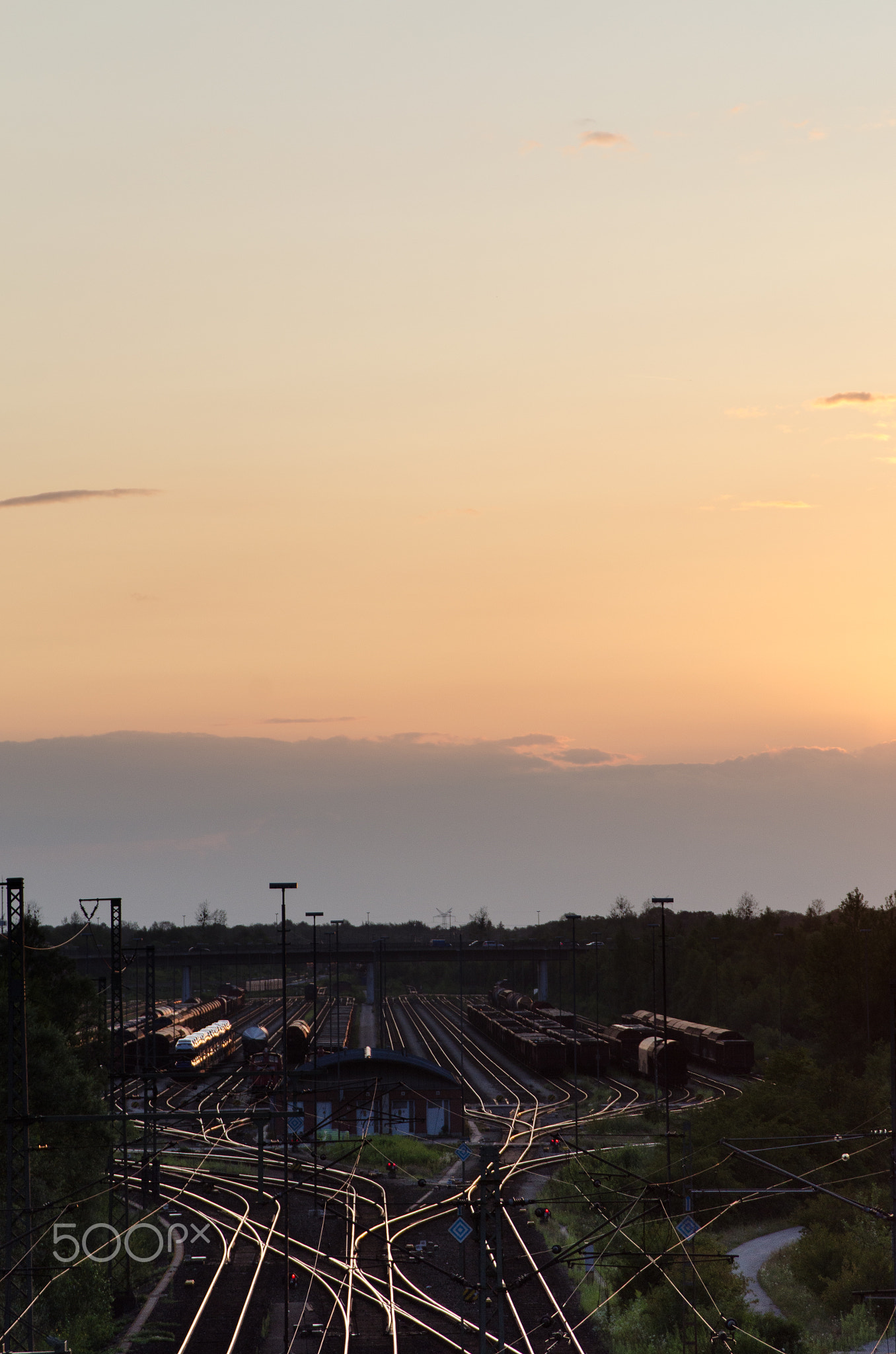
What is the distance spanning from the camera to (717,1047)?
277 ft

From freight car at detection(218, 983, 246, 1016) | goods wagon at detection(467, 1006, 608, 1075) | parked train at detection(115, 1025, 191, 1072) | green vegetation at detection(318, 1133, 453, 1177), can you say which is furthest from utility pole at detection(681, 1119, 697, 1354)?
freight car at detection(218, 983, 246, 1016)

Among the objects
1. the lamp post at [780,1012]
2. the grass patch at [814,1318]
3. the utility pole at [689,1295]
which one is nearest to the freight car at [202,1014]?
the lamp post at [780,1012]

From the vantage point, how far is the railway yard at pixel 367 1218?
3250 cm

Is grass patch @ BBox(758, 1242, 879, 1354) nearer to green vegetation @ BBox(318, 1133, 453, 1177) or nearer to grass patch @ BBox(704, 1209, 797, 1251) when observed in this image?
grass patch @ BBox(704, 1209, 797, 1251)

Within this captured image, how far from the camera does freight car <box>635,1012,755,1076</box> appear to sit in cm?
8262

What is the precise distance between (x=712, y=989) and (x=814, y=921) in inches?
1868

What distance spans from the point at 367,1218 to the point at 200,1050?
3267 centimetres

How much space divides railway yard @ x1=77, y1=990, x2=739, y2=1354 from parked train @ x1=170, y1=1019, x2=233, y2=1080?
51.6 inches

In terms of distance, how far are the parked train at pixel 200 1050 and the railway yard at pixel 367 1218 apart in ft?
4.30

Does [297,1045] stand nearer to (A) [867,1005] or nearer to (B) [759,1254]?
(A) [867,1005]

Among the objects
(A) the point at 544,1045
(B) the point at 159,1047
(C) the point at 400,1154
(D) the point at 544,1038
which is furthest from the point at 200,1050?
(C) the point at 400,1154

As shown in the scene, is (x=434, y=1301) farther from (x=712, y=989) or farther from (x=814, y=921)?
(x=814, y=921)

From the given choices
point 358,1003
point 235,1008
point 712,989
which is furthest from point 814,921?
point 235,1008

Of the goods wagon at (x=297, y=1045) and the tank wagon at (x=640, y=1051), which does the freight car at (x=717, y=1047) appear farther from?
the goods wagon at (x=297, y=1045)
